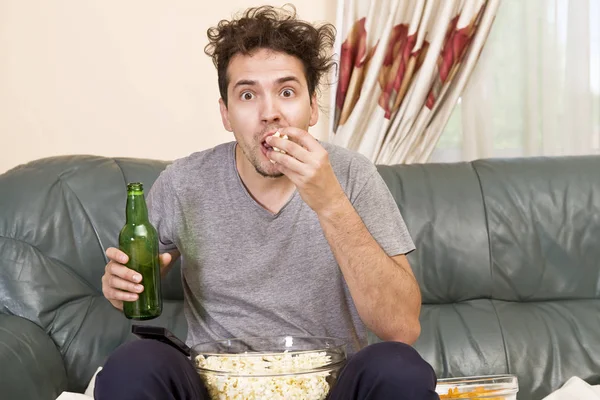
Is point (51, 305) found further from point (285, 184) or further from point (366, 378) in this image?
point (366, 378)

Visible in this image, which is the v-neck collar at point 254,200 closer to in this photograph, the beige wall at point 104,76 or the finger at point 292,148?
the finger at point 292,148

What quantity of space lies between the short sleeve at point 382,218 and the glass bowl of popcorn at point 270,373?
302 mm

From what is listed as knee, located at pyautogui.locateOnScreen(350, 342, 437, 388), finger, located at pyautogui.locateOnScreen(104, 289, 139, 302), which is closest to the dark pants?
knee, located at pyautogui.locateOnScreen(350, 342, 437, 388)

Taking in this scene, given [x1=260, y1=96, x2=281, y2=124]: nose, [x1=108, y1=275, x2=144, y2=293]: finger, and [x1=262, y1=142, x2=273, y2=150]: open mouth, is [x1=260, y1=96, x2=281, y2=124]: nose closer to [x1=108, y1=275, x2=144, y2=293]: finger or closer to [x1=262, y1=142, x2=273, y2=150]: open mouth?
[x1=262, y1=142, x2=273, y2=150]: open mouth

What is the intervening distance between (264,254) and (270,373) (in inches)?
17.9

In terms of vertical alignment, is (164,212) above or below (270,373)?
above

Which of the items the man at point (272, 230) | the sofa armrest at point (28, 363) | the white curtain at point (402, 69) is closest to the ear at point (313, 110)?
the man at point (272, 230)

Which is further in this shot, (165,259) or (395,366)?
(165,259)

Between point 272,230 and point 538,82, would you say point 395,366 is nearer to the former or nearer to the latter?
point 272,230

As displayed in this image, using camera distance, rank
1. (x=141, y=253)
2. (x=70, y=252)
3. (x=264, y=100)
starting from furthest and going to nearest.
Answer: (x=70, y=252)
(x=264, y=100)
(x=141, y=253)

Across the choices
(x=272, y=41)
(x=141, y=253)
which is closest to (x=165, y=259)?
(x=141, y=253)

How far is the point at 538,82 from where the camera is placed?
306 centimetres

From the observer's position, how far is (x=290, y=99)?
1.79 m

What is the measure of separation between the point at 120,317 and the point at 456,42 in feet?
5.11
